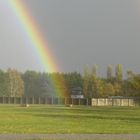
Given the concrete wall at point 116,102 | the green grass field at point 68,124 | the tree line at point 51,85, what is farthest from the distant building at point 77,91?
the green grass field at point 68,124

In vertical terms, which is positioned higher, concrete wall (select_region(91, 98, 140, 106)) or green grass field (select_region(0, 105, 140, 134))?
concrete wall (select_region(91, 98, 140, 106))

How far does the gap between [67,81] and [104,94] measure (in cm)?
3284

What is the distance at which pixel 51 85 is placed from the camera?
586 ft

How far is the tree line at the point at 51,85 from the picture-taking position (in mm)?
160000

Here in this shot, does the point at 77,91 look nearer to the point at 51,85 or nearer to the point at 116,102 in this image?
the point at 51,85

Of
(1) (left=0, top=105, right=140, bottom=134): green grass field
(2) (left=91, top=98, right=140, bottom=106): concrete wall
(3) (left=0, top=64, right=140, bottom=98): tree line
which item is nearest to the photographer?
(1) (left=0, top=105, right=140, bottom=134): green grass field

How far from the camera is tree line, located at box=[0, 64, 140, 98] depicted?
160 m

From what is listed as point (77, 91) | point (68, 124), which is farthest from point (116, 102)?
point (68, 124)

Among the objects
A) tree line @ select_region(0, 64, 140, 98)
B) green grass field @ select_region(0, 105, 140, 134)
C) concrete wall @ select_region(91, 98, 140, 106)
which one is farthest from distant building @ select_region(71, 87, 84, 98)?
green grass field @ select_region(0, 105, 140, 134)

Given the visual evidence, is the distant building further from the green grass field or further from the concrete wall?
the green grass field

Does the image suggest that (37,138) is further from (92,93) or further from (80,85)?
(80,85)

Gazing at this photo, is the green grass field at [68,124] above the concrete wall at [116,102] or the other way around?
the other way around

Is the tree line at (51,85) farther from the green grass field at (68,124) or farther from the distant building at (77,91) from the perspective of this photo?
the green grass field at (68,124)

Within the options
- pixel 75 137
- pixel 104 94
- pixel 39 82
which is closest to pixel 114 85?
pixel 104 94
